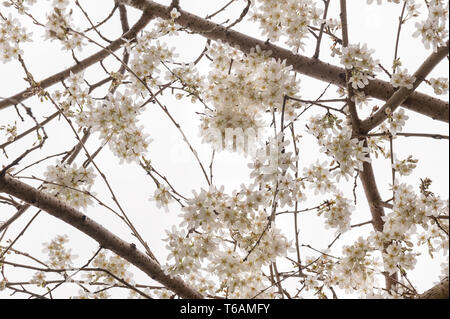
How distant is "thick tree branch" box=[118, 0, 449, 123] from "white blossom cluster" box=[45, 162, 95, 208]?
53.1 inches

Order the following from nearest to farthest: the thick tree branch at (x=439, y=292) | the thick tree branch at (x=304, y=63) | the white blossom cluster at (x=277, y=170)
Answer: the thick tree branch at (x=439, y=292), the white blossom cluster at (x=277, y=170), the thick tree branch at (x=304, y=63)

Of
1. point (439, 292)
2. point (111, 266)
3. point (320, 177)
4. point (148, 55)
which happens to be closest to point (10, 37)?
point (148, 55)

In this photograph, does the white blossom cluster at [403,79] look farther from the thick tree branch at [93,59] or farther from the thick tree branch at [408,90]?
the thick tree branch at [93,59]

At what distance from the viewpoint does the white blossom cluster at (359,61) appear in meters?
2.33

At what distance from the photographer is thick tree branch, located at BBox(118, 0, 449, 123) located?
8.94 feet

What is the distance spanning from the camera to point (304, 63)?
3139 millimetres

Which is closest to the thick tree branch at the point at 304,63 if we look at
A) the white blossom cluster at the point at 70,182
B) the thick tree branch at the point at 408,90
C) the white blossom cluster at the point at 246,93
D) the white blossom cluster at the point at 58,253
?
the white blossom cluster at the point at 246,93

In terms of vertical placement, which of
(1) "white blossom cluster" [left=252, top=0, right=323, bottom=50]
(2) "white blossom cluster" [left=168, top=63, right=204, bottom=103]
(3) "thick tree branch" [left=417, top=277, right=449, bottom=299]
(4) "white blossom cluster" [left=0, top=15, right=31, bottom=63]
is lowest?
(3) "thick tree branch" [left=417, top=277, right=449, bottom=299]

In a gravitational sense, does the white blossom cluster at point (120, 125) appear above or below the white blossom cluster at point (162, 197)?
above

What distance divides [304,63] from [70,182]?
1986 mm

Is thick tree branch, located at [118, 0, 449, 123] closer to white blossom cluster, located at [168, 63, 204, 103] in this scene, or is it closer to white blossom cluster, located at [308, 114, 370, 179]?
white blossom cluster, located at [168, 63, 204, 103]

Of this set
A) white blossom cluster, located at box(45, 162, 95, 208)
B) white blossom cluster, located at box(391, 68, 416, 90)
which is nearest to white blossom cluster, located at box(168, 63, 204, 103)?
white blossom cluster, located at box(45, 162, 95, 208)

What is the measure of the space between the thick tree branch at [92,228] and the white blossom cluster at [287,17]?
5.81 ft
